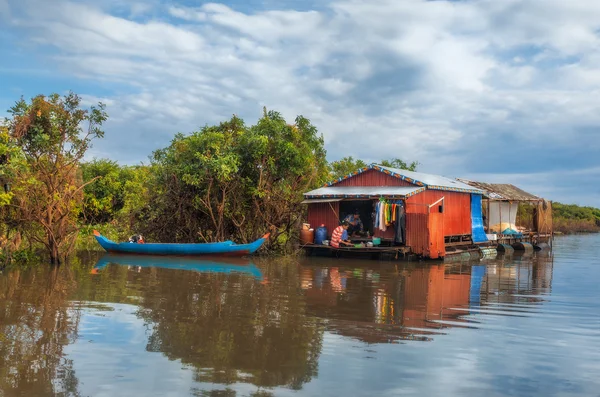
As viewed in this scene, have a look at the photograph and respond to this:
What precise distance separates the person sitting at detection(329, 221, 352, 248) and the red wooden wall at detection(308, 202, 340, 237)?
921mm

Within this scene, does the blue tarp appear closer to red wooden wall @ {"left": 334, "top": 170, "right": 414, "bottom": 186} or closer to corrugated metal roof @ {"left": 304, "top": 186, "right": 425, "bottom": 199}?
red wooden wall @ {"left": 334, "top": 170, "right": 414, "bottom": 186}

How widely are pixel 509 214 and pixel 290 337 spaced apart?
23398 mm

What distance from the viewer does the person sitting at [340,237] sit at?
1905 centimetres

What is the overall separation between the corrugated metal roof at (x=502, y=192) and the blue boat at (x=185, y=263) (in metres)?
13.3

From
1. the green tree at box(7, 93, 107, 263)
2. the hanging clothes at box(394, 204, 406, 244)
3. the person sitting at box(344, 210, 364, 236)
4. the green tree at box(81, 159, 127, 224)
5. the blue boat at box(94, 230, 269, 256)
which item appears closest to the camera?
the green tree at box(7, 93, 107, 263)

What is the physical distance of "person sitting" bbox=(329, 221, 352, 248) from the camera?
62.5 ft

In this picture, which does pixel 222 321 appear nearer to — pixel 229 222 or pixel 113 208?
pixel 229 222

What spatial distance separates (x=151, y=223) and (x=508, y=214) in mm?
17396

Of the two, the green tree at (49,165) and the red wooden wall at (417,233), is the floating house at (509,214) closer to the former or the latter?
the red wooden wall at (417,233)

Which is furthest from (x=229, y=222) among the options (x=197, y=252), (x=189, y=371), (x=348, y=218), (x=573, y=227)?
(x=573, y=227)

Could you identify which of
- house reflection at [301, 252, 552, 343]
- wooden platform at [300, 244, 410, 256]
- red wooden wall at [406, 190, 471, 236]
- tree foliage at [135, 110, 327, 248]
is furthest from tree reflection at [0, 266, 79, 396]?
red wooden wall at [406, 190, 471, 236]

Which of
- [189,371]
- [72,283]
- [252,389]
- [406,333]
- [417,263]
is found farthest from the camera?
[417,263]

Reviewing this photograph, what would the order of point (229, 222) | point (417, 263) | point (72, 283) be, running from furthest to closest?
point (229, 222), point (417, 263), point (72, 283)

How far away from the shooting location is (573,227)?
4828 centimetres
